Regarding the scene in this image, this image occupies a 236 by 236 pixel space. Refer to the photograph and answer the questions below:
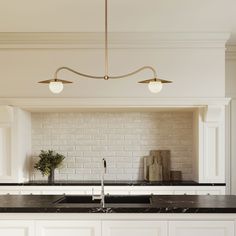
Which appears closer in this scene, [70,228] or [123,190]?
[70,228]

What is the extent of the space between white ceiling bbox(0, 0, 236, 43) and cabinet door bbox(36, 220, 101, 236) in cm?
205

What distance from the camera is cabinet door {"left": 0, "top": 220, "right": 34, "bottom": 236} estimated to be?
307cm

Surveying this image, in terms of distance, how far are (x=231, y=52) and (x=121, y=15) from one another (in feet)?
6.73

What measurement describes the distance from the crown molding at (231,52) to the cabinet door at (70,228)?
3.43m

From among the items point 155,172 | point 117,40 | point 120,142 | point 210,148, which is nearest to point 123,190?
point 155,172

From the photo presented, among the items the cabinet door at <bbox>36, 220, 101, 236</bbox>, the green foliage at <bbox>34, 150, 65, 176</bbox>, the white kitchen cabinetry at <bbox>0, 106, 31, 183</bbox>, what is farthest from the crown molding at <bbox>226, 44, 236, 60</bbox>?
the cabinet door at <bbox>36, 220, 101, 236</bbox>

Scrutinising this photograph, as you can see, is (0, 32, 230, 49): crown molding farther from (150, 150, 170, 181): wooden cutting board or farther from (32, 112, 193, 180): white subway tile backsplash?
(150, 150, 170, 181): wooden cutting board

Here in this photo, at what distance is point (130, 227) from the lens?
305 cm

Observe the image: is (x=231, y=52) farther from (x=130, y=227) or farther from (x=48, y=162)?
(x=130, y=227)

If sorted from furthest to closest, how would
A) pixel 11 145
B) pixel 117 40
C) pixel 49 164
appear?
pixel 49 164 → pixel 11 145 → pixel 117 40

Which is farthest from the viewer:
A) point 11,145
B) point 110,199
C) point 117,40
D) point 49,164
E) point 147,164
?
point 147,164

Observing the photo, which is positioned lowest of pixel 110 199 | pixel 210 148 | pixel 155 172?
pixel 110 199

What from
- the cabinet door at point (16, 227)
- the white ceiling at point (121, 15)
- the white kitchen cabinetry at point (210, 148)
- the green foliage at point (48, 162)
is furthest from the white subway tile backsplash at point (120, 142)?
the cabinet door at point (16, 227)

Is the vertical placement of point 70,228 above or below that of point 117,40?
below
